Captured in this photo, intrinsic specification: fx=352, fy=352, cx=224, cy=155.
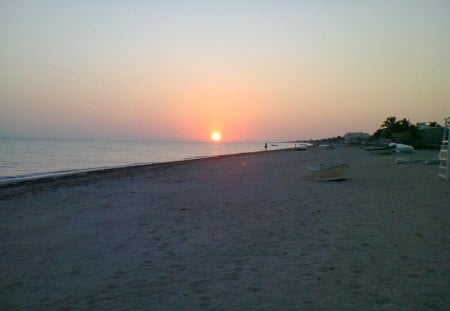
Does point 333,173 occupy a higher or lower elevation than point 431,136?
lower

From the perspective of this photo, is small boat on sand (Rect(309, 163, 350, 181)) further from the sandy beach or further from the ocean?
the ocean

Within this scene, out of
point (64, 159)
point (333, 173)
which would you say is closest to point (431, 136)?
point (333, 173)

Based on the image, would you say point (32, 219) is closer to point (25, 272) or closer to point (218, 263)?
point (25, 272)

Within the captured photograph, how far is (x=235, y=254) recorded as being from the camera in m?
5.84

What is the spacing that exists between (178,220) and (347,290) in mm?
5050

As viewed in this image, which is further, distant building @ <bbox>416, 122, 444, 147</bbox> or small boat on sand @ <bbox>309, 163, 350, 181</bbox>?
distant building @ <bbox>416, 122, 444, 147</bbox>

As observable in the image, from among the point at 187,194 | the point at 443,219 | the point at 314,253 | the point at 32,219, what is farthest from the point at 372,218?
the point at 32,219

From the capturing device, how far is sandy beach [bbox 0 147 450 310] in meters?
4.26

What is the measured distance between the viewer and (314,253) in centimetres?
567

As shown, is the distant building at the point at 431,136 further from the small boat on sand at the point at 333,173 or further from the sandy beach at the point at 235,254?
the sandy beach at the point at 235,254

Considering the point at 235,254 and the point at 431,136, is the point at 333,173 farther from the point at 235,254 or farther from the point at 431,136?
the point at 431,136

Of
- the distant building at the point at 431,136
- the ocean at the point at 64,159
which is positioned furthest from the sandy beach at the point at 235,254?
the distant building at the point at 431,136

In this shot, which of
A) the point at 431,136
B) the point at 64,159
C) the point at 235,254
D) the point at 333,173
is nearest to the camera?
the point at 235,254

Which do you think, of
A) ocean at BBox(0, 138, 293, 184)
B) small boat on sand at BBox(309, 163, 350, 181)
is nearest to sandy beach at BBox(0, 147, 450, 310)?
small boat on sand at BBox(309, 163, 350, 181)
